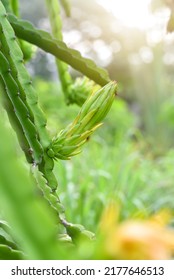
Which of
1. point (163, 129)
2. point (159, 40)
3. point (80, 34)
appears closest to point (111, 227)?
point (163, 129)

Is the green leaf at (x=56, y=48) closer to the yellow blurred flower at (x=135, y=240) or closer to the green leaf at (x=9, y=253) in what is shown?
the green leaf at (x=9, y=253)

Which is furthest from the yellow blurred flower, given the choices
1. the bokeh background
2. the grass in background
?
the grass in background

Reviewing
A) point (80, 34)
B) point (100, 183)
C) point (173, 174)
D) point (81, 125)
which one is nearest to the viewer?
point (81, 125)

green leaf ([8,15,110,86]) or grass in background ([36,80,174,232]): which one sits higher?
grass in background ([36,80,174,232])

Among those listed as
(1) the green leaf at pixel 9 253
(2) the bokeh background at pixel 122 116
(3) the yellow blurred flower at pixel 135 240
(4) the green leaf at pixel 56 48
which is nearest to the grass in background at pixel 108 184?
(2) the bokeh background at pixel 122 116

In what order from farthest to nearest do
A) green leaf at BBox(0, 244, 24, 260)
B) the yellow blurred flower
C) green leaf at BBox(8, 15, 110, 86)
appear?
green leaf at BBox(8, 15, 110, 86), green leaf at BBox(0, 244, 24, 260), the yellow blurred flower

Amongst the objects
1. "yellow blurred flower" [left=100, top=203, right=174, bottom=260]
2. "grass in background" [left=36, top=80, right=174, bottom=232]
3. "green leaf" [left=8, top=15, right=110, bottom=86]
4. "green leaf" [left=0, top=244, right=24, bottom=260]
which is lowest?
"yellow blurred flower" [left=100, top=203, right=174, bottom=260]

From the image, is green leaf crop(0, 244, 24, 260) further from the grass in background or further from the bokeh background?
the grass in background

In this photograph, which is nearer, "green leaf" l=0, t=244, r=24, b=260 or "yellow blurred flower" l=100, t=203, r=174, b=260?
"yellow blurred flower" l=100, t=203, r=174, b=260

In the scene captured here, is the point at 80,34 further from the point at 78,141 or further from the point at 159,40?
the point at 78,141
